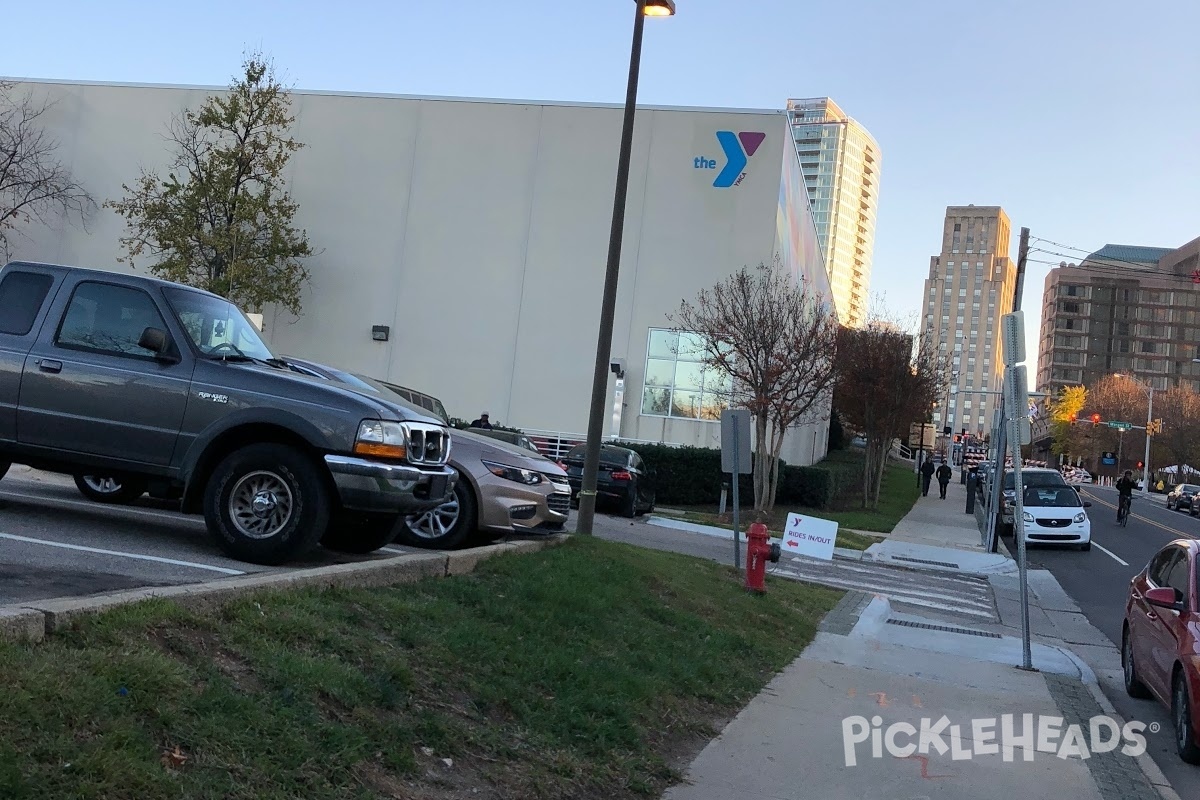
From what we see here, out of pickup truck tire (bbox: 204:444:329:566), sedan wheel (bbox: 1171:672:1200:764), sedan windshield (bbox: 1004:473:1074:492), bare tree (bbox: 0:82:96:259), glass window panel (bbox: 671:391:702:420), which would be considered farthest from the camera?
bare tree (bbox: 0:82:96:259)

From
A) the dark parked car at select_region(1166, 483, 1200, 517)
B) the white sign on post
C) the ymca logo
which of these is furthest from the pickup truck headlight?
the dark parked car at select_region(1166, 483, 1200, 517)

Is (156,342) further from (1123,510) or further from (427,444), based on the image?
(1123,510)

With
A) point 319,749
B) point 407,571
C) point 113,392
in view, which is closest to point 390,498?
point 407,571

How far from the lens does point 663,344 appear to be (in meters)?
32.3

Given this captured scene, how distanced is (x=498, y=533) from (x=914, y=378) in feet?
106

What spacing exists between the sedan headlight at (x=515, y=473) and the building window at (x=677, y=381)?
21363 millimetres

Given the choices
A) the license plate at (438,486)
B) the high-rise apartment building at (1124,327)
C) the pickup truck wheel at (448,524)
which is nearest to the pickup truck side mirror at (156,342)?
the license plate at (438,486)

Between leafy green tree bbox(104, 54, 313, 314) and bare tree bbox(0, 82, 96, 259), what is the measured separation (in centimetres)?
331

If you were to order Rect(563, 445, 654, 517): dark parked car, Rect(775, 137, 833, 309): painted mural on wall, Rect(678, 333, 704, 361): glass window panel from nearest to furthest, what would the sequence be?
Rect(563, 445, 654, 517): dark parked car, Rect(678, 333, 704, 361): glass window panel, Rect(775, 137, 833, 309): painted mural on wall

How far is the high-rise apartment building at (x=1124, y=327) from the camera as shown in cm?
15875

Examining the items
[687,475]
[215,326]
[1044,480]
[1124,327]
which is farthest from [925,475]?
[1124,327]

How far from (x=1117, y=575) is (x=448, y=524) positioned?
17.7 metres

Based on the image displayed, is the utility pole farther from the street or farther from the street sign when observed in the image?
the street sign

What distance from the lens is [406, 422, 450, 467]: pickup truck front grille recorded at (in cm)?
776
